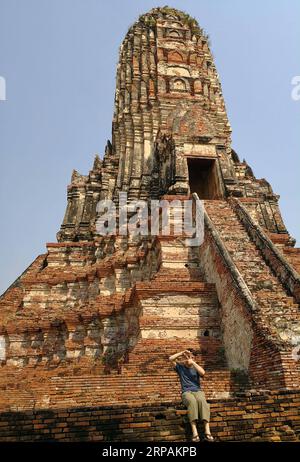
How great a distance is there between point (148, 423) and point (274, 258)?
6.29 metres

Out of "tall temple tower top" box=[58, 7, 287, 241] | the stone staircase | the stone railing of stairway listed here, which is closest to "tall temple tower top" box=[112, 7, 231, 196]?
"tall temple tower top" box=[58, 7, 287, 241]

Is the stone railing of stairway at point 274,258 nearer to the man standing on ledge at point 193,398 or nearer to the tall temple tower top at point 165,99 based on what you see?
the tall temple tower top at point 165,99

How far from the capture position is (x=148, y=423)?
514cm

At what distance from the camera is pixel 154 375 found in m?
7.79

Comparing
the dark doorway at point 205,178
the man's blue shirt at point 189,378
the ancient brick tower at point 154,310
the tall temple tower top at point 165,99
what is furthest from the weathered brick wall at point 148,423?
the dark doorway at point 205,178

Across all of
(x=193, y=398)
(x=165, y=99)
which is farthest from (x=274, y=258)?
(x=165, y=99)

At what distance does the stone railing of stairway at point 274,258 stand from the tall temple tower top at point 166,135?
3.79 meters

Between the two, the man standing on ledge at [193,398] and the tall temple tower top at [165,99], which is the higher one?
the tall temple tower top at [165,99]

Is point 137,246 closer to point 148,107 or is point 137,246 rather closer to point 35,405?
point 35,405

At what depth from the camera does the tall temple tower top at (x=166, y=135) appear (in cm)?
1731

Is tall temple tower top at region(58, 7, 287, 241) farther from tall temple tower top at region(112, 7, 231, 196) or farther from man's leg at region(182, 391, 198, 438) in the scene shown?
man's leg at region(182, 391, 198, 438)

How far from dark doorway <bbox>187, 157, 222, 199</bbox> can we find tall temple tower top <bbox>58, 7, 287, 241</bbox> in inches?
1.8

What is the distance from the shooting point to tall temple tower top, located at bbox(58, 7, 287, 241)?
17312 millimetres
